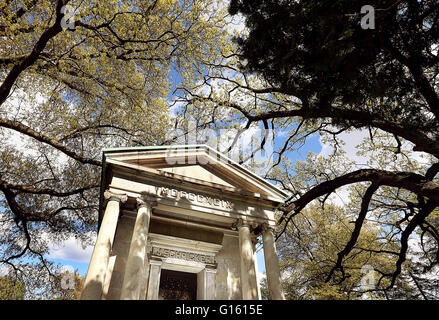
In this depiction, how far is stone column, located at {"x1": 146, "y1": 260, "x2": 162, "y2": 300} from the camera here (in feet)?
23.7

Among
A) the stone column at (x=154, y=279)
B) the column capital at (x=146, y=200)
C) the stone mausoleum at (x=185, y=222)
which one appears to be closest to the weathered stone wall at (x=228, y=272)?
the stone mausoleum at (x=185, y=222)

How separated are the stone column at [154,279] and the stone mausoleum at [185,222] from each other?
0.09 feet

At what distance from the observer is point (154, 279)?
24.5 feet

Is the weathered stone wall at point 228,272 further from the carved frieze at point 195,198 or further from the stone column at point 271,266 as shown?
the carved frieze at point 195,198

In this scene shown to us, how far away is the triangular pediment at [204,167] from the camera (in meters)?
8.02

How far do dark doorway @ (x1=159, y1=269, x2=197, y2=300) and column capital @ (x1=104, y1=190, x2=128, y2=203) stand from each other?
3.03 meters

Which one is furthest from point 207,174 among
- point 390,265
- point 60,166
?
point 390,265

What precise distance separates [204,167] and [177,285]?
164 inches

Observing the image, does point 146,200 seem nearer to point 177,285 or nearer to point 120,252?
point 120,252

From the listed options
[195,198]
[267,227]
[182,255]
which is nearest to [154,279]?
[182,255]

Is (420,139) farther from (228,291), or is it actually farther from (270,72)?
(228,291)

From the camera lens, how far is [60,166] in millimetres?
12875
